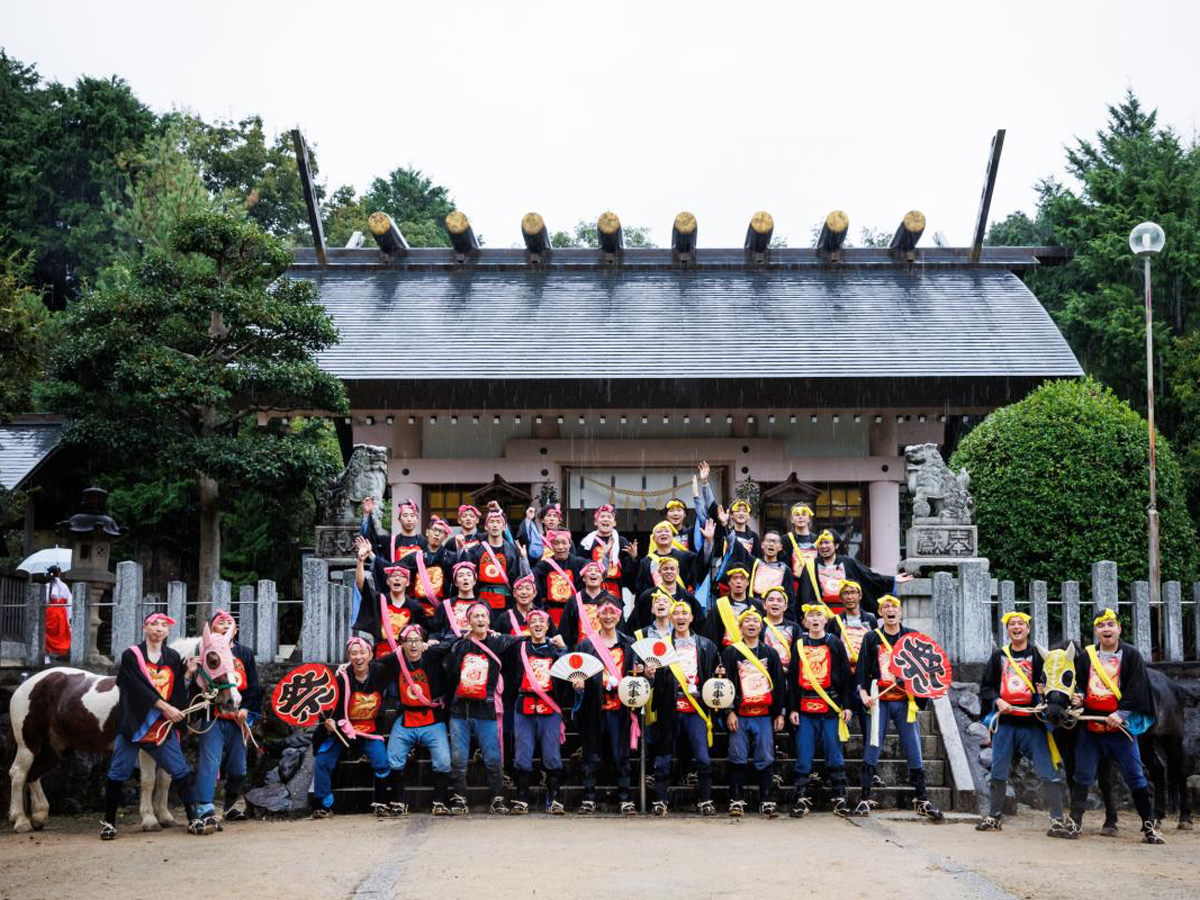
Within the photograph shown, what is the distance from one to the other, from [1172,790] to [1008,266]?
442 inches

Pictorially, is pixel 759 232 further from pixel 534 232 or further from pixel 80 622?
pixel 80 622

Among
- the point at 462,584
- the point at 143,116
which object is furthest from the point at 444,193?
the point at 462,584

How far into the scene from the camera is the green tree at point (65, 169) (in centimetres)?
2920

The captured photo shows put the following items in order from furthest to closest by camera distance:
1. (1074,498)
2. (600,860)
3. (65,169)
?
(65,169) < (1074,498) < (600,860)

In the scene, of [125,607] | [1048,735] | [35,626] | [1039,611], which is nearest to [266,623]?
[125,607]

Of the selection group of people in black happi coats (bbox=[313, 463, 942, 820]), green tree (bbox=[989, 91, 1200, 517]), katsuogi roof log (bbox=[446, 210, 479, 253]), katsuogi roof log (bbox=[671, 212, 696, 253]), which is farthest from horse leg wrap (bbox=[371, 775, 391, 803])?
green tree (bbox=[989, 91, 1200, 517])

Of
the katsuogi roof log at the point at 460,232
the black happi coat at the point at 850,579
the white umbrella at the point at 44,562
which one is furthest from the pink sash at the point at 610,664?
the katsuogi roof log at the point at 460,232

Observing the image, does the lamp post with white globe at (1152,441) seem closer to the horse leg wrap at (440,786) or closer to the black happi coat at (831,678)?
the black happi coat at (831,678)

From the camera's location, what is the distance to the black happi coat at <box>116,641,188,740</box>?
9.10m

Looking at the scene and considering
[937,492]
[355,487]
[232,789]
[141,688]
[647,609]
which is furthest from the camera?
[355,487]

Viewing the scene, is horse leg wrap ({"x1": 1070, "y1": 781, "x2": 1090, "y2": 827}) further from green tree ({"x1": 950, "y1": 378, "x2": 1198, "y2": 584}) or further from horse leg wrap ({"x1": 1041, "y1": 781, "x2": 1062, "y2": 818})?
green tree ({"x1": 950, "y1": 378, "x2": 1198, "y2": 584})

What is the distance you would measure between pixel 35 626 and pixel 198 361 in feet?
10.6

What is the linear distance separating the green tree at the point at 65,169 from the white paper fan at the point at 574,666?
23.0 metres

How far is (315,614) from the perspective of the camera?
11336 millimetres
